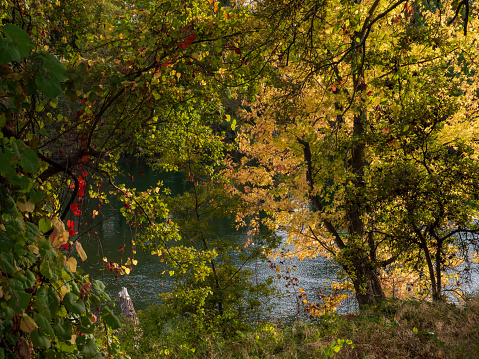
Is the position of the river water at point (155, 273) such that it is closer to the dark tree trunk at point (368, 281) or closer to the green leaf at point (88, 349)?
the dark tree trunk at point (368, 281)

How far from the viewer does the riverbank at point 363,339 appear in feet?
14.2

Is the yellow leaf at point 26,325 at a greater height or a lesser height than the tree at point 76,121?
lesser

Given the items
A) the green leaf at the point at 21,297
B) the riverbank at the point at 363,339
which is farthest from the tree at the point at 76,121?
the riverbank at the point at 363,339

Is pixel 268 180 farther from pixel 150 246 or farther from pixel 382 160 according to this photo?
pixel 150 246

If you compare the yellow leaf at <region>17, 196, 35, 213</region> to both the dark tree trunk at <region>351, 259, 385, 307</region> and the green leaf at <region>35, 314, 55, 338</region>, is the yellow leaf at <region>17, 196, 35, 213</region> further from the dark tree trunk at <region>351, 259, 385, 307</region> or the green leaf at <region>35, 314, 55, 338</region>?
the dark tree trunk at <region>351, 259, 385, 307</region>

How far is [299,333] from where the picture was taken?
626 cm

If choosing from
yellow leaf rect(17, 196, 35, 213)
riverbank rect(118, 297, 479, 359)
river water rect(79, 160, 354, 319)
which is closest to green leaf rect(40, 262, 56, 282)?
yellow leaf rect(17, 196, 35, 213)

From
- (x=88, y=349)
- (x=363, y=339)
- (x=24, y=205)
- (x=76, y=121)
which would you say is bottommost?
(x=363, y=339)

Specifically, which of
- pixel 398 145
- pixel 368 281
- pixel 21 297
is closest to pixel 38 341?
pixel 21 297

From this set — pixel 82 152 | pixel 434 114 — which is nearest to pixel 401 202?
pixel 434 114

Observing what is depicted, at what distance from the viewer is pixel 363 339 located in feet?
15.9

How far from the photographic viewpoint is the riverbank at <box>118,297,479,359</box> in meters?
4.32

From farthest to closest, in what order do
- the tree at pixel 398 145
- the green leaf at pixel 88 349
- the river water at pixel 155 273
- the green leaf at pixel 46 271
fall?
the river water at pixel 155 273 < the tree at pixel 398 145 < the green leaf at pixel 88 349 < the green leaf at pixel 46 271

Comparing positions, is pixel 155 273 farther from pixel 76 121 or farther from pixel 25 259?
pixel 25 259
